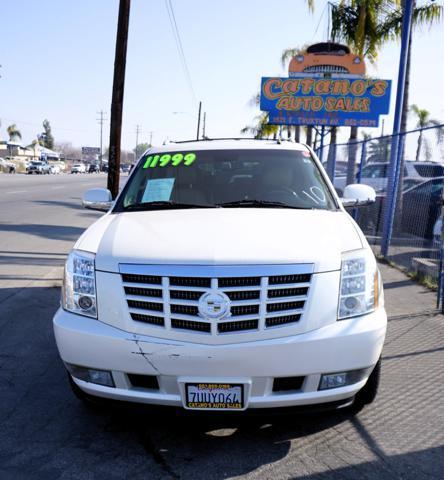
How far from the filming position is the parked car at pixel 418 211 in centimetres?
1011

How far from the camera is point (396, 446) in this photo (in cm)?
328

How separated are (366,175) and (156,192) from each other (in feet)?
40.0

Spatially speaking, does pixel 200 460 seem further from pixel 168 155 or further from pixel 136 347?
pixel 168 155

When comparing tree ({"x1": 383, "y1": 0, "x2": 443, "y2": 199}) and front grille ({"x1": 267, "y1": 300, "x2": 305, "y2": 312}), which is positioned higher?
tree ({"x1": 383, "y1": 0, "x2": 443, "y2": 199})

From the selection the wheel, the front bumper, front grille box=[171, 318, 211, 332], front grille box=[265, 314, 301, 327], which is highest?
front grille box=[265, 314, 301, 327]

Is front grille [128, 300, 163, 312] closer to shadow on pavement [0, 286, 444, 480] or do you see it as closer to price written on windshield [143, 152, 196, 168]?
shadow on pavement [0, 286, 444, 480]

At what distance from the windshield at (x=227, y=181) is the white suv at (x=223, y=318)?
0.99 meters

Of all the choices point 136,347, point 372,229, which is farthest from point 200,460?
point 372,229

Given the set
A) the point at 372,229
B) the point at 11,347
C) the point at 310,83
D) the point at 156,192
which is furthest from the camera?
the point at 310,83

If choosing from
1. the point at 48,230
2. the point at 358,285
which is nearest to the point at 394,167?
the point at 358,285

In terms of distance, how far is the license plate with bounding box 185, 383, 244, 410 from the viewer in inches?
116

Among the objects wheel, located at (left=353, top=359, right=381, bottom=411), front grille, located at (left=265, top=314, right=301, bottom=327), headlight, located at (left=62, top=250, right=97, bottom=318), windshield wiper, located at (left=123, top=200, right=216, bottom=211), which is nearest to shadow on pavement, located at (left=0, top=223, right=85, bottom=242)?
windshield wiper, located at (left=123, top=200, right=216, bottom=211)

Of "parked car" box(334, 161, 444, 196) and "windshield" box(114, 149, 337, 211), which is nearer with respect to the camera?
"windshield" box(114, 149, 337, 211)

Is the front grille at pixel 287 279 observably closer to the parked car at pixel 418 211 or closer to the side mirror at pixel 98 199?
the side mirror at pixel 98 199
